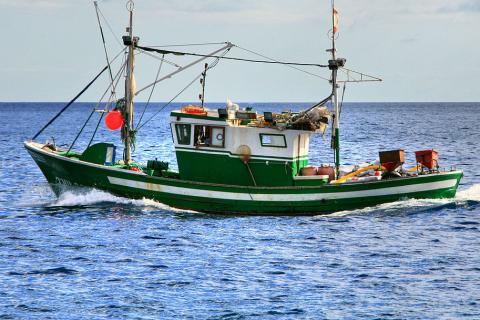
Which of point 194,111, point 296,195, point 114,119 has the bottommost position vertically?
point 296,195

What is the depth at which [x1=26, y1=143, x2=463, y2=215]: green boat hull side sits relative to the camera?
3381 centimetres

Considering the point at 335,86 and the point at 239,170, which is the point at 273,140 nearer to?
the point at 239,170

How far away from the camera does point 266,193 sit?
3384cm

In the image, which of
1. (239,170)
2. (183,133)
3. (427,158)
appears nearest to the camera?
(239,170)

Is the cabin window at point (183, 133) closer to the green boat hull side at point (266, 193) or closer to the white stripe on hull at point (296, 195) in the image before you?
the green boat hull side at point (266, 193)

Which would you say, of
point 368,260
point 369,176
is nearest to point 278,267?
point 368,260

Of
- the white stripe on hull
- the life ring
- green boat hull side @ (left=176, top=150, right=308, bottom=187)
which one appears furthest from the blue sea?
the life ring

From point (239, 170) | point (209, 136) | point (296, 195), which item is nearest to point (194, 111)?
point (209, 136)

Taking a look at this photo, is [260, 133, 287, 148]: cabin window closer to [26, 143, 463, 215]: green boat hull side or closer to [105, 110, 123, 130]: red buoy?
[26, 143, 463, 215]: green boat hull side

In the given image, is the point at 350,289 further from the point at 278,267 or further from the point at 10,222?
the point at 10,222

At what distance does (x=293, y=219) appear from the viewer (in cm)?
3391

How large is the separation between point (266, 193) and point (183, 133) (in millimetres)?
4150

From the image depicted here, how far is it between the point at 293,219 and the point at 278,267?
24.1 feet

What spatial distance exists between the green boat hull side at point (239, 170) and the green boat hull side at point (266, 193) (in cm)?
65
